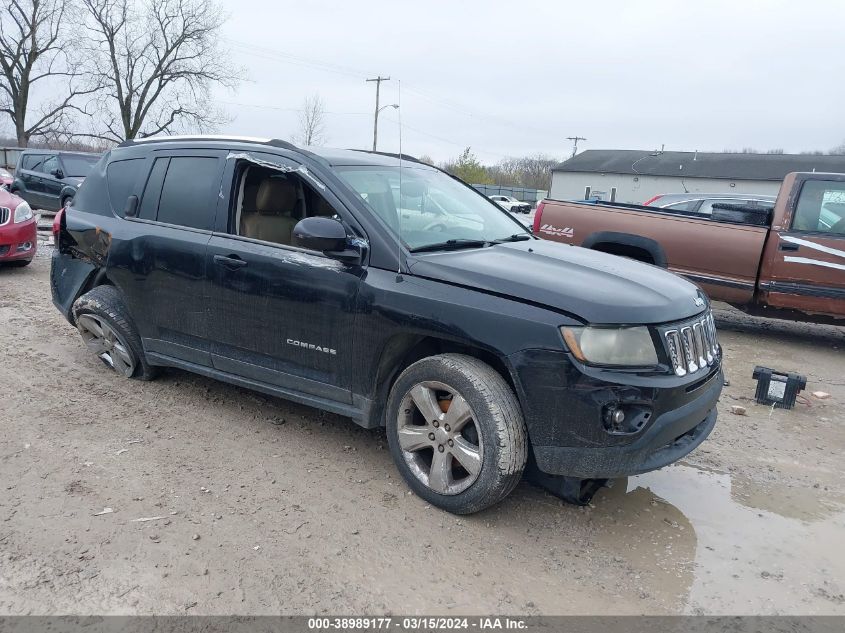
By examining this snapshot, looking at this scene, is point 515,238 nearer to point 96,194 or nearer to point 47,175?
point 96,194

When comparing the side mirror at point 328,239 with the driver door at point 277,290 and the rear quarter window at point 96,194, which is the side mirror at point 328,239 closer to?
the driver door at point 277,290

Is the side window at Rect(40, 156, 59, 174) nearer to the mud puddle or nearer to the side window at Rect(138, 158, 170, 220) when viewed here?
the side window at Rect(138, 158, 170, 220)

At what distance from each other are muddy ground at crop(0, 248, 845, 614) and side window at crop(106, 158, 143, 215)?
1.36 metres

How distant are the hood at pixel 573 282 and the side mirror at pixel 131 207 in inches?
90.7

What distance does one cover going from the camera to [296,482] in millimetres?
3471

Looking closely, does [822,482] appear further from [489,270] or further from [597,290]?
[489,270]

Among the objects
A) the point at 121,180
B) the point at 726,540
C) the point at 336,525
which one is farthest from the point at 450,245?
the point at 121,180

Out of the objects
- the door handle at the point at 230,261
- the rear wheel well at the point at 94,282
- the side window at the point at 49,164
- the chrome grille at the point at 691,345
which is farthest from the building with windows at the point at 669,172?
the door handle at the point at 230,261

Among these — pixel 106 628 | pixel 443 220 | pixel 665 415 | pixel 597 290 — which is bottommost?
pixel 106 628

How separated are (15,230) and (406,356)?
7548 millimetres

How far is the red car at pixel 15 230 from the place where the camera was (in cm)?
842

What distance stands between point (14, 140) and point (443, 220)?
4733 cm

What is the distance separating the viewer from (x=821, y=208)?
22.7 feet

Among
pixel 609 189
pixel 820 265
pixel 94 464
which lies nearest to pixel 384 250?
pixel 94 464
